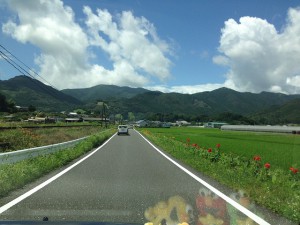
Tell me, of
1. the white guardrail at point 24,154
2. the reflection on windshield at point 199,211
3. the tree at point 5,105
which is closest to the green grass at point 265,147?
the reflection on windshield at point 199,211

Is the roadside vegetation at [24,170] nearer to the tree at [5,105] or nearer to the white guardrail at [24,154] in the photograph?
the white guardrail at [24,154]

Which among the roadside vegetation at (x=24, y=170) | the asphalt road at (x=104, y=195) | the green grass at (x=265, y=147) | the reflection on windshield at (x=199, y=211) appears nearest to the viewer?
the reflection on windshield at (x=199, y=211)

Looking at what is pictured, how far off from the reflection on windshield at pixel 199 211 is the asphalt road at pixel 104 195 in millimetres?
169

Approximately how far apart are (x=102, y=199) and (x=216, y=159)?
36.3 feet

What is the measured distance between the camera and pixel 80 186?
1188cm

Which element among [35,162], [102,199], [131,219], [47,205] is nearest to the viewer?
[131,219]

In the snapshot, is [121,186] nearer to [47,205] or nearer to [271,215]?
[47,205]

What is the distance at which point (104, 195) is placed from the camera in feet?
33.4

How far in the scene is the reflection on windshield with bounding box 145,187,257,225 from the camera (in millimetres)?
7356

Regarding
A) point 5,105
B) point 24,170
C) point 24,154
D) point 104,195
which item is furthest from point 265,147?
point 5,105

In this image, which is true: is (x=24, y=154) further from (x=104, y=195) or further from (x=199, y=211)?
(x=199, y=211)

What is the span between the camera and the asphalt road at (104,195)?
780 cm

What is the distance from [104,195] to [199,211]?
2809 millimetres

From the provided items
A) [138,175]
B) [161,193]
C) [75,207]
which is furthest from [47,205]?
[138,175]
